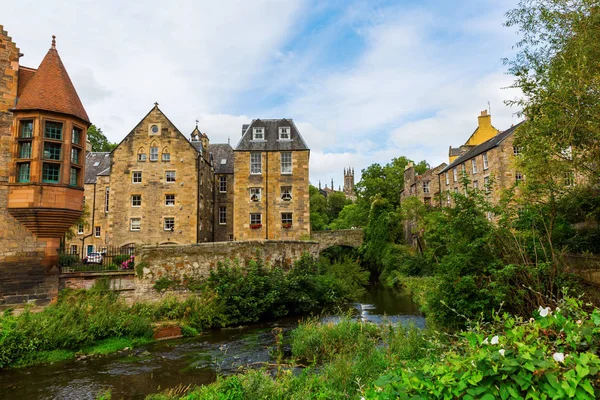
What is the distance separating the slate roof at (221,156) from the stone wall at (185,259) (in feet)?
58.0

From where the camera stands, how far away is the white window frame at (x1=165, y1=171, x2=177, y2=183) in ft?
96.2

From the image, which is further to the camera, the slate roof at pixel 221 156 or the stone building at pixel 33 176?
the slate roof at pixel 221 156

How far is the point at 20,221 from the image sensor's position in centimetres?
1356

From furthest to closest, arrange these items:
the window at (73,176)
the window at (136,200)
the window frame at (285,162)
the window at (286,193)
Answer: the window frame at (285,162) → the window at (286,193) → the window at (136,200) → the window at (73,176)

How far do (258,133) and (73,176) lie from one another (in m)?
18.7

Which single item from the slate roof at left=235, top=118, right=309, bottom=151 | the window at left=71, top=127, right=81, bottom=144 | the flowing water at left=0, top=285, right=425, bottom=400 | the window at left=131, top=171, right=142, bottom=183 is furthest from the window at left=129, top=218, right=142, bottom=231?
the flowing water at left=0, top=285, right=425, bottom=400

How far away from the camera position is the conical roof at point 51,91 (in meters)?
13.7

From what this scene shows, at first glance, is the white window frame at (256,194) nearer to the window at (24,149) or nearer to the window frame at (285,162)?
the window frame at (285,162)

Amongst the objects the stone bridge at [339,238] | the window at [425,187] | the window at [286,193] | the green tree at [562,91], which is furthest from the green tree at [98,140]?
the green tree at [562,91]

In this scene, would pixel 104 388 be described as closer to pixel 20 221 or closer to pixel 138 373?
pixel 138 373

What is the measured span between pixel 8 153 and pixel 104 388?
999cm

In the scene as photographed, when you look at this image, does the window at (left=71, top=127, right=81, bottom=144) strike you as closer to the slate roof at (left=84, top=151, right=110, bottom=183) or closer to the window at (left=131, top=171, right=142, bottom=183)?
the window at (left=131, top=171, right=142, bottom=183)

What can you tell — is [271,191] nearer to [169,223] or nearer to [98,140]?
[169,223]

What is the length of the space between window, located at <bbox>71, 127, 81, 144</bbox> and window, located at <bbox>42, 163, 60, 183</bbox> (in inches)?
50.7
